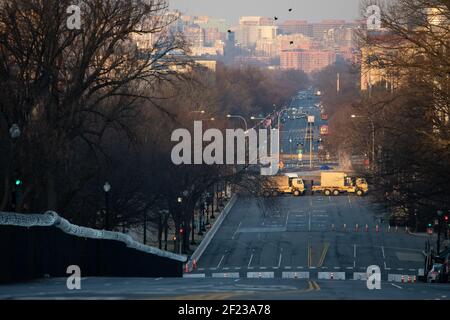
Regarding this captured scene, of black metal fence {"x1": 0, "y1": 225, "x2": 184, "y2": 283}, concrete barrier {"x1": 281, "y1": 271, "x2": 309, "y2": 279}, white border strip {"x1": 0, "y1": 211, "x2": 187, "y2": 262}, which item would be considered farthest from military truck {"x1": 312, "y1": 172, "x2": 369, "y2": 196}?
white border strip {"x1": 0, "y1": 211, "x2": 187, "y2": 262}

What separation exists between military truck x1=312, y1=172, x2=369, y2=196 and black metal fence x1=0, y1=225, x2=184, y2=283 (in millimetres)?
48091

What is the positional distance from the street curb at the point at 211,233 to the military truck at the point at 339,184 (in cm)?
741

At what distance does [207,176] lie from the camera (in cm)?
5916

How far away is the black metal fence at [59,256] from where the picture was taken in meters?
24.6

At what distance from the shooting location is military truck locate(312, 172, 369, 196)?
86250 mm

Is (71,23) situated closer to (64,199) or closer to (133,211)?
(64,199)

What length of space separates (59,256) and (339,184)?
2352 inches

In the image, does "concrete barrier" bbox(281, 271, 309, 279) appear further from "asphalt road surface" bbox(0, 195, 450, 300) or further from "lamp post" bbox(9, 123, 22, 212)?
"lamp post" bbox(9, 123, 22, 212)

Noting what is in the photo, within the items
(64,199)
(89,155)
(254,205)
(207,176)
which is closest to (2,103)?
(64,199)

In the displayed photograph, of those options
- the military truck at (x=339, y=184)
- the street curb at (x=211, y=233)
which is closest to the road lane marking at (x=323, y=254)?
the street curb at (x=211, y=233)

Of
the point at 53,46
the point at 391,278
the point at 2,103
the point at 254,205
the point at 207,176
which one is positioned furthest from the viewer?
the point at 254,205

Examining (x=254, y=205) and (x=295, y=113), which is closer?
(x=254, y=205)

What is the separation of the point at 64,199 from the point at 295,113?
13896 cm

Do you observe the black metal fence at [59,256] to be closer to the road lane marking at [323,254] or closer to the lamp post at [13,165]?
the lamp post at [13,165]
